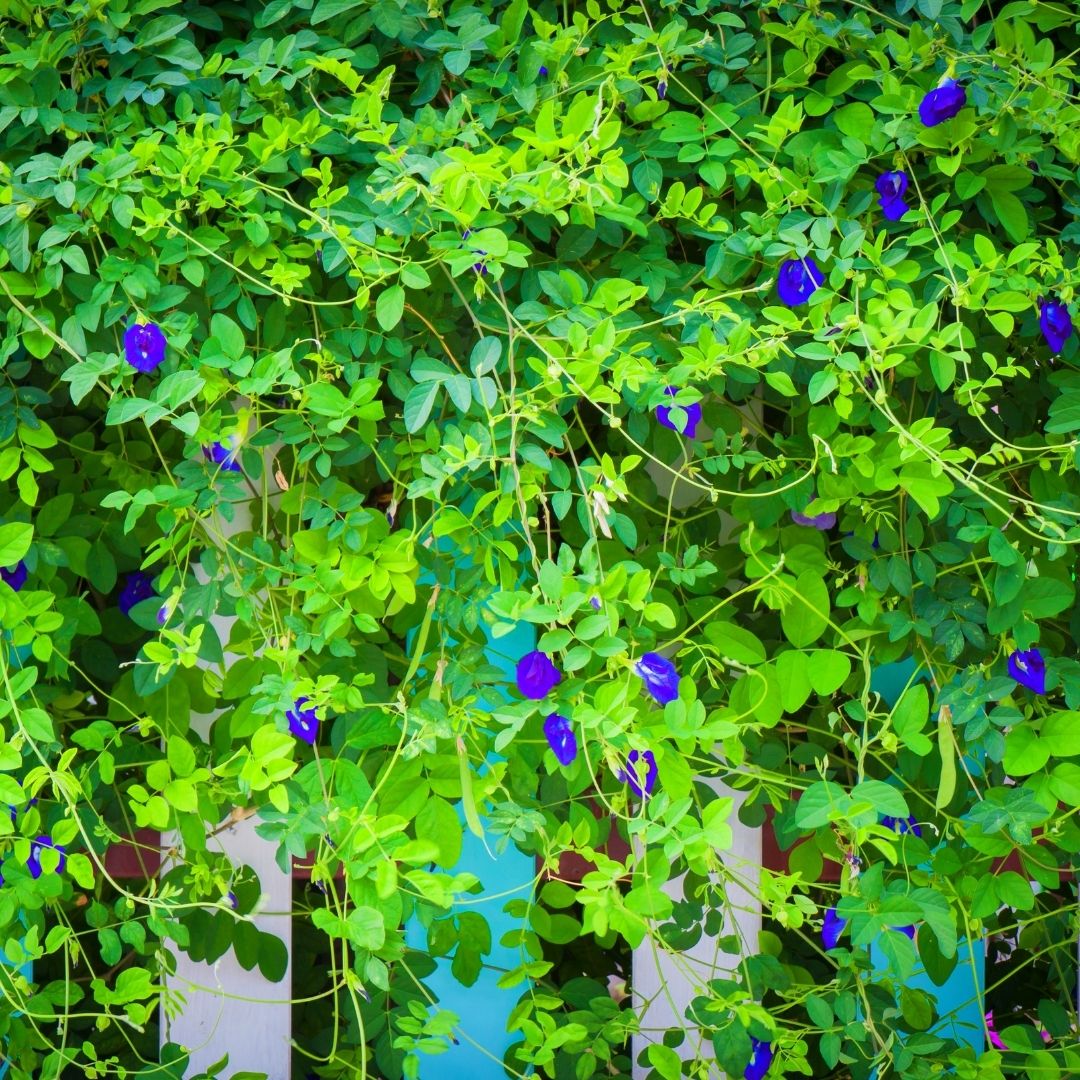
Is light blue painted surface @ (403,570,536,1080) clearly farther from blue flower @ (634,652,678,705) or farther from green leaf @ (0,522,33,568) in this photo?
green leaf @ (0,522,33,568)

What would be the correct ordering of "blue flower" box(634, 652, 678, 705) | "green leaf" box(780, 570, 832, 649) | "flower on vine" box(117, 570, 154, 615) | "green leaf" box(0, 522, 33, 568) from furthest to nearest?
1. "flower on vine" box(117, 570, 154, 615)
2. "green leaf" box(780, 570, 832, 649)
3. "green leaf" box(0, 522, 33, 568)
4. "blue flower" box(634, 652, 678, 705)

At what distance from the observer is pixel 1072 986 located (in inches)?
69.4

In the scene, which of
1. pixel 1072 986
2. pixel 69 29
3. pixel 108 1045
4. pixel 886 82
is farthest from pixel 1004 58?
pixel 108 1045

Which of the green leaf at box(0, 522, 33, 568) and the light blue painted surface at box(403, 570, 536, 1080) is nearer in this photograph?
the green leaf at box(0, 522, 33, 568)

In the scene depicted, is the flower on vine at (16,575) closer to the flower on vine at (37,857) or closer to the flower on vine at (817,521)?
the flower on vine at (37,857)

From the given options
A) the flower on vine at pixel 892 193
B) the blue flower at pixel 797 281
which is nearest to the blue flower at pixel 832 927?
the blue flower at pixel 797 281

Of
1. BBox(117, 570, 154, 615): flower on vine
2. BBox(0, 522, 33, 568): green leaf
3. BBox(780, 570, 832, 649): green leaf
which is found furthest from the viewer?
BBox(117, 570, 154, 615): flower on vine

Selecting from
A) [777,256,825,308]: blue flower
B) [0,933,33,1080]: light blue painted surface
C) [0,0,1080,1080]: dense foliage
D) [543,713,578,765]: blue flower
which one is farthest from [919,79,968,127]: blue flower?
[0,933,33,1080]: light blue painted surface

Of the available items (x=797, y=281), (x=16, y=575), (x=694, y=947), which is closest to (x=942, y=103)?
(x=797, y=281)

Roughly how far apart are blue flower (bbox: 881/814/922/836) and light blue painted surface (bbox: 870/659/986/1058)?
15 cm

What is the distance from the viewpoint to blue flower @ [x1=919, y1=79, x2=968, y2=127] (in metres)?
1.40

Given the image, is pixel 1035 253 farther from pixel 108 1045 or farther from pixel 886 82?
pixel 108 1045

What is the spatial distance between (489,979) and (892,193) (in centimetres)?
113

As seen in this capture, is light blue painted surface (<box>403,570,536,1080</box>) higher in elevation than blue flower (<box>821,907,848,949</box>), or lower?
lower
